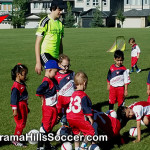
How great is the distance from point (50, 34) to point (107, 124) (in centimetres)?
235

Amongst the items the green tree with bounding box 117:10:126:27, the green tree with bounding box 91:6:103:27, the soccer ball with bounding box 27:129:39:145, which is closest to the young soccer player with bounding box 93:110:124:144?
the soccer ball with bounding box 27:129:39:145

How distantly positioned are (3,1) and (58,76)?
112m

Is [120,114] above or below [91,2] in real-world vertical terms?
below

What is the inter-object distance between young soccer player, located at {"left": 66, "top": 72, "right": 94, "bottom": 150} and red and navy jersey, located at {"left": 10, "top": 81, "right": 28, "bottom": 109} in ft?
3.09

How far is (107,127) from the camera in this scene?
6348mm

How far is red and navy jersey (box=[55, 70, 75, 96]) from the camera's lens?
24.3 ft

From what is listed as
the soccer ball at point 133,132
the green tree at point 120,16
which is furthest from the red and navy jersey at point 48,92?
the green tree at point 120,16

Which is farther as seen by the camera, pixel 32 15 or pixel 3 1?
pixel 3 1

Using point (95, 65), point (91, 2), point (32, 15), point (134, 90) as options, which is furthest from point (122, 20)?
point (134, 90)

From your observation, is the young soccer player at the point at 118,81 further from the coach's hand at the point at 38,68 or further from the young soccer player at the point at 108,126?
the coach's hand at the point at 38,68

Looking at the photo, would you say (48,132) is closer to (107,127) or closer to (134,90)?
(107,127)

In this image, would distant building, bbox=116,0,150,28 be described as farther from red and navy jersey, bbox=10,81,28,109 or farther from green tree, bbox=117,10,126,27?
red and navy jersey, bbox=10,81,28,109

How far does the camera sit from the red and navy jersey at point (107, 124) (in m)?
6.28

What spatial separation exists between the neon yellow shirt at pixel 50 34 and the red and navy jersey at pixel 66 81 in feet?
1.61
